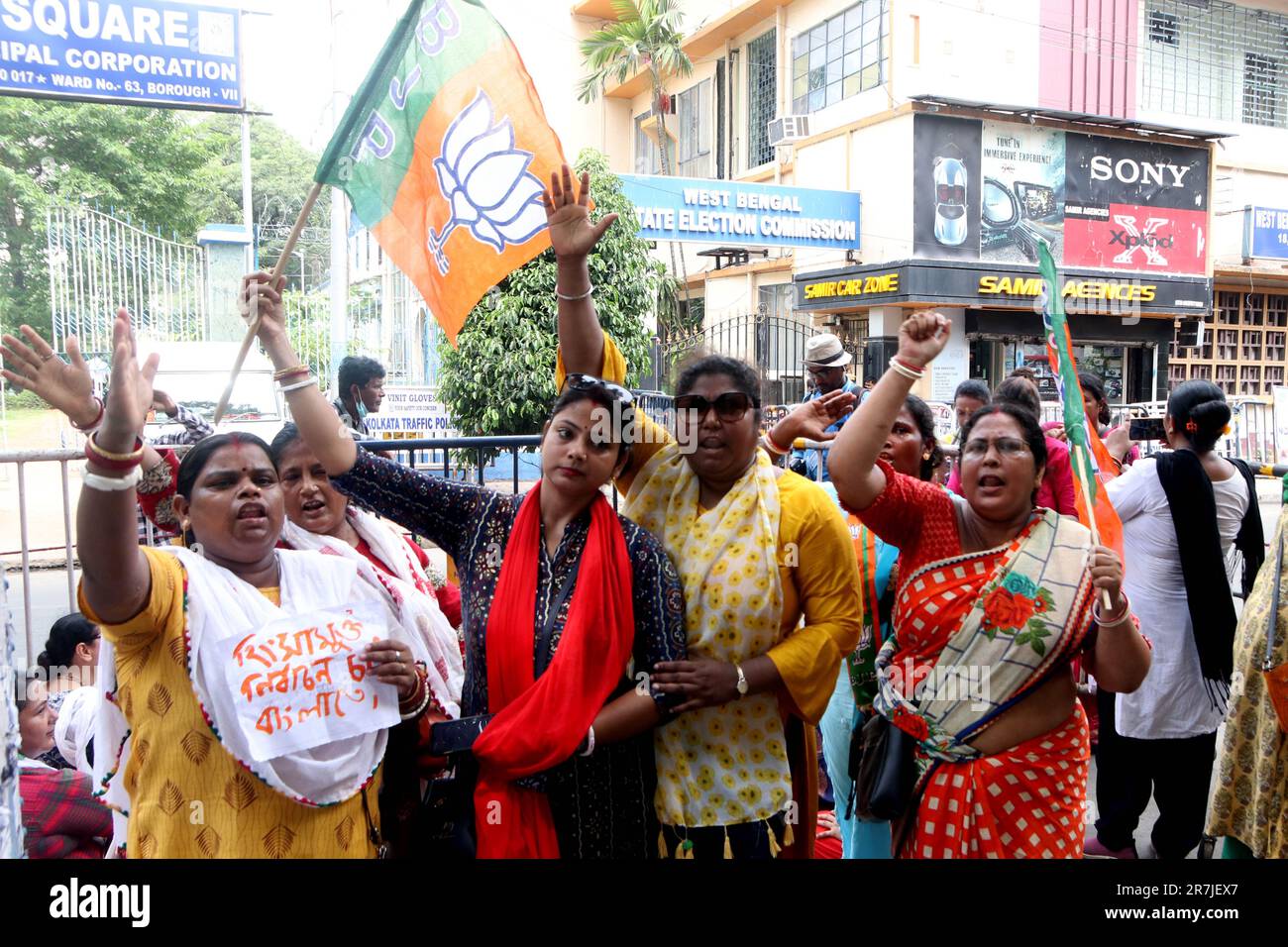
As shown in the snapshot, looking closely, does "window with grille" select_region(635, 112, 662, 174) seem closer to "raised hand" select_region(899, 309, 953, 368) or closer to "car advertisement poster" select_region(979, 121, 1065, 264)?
"car advertisement poster" select_region(979, 121, 1065, 264)

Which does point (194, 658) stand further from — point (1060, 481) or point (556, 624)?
point (1060, 481)

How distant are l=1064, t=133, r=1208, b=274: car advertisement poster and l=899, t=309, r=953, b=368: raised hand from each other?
51.4ft

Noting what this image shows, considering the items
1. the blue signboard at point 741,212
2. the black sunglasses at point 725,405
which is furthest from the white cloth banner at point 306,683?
the blue signboard at point 741,212

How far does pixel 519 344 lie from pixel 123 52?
5.14 meters

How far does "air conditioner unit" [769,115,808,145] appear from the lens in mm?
17203

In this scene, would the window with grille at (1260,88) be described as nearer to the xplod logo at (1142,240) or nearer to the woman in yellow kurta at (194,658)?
the xplod logo at (1142,240)

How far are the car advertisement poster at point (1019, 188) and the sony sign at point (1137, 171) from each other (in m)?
0.78

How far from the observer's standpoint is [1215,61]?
18.0m

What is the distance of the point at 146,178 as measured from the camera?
17.1m

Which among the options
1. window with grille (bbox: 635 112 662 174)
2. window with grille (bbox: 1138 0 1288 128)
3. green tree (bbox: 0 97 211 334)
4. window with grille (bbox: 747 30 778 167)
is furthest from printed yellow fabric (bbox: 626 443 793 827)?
window with grille (bbox: 635 112 662 174)

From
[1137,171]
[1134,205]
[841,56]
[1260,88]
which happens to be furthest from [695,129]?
[1260,88]
